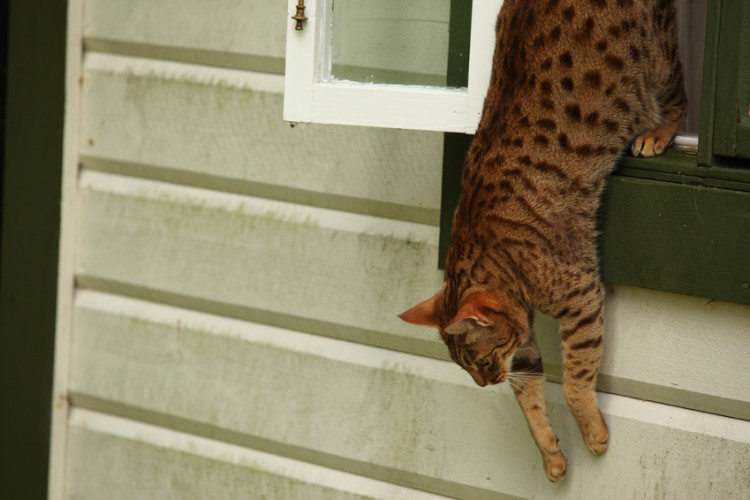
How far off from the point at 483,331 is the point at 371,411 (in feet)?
1.85

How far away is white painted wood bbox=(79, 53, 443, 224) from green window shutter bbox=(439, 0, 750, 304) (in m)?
0.43

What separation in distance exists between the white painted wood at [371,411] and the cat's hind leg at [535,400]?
3.3 inches

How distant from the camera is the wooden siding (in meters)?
1.97

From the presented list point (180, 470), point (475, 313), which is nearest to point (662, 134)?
point (475, 313)

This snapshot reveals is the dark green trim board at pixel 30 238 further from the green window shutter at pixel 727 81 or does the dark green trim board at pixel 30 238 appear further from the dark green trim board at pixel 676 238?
the green window shutter at pixel 727 81

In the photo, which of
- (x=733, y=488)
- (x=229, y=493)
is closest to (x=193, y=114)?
(x=229, y=493)

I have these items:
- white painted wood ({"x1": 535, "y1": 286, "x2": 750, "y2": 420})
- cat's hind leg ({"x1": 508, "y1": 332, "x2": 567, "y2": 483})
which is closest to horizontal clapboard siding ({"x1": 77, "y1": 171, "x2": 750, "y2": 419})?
white painted wood ({"x1": 535, "y1": 286, "x2": 750, "y2": 420})

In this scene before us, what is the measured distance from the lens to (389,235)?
2250mm

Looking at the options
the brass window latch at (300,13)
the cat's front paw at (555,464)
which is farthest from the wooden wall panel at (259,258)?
the brass window latch at (300,13)

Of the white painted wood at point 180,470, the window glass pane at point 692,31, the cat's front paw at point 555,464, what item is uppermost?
the window glass pane at point 692,31

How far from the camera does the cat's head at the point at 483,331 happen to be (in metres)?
1.83

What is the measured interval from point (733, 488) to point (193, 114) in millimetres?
1583

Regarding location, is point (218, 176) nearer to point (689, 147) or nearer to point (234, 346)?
point (234, 346)

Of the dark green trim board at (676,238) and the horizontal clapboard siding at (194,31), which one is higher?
the horizontal clapboard siding at (194,31)
